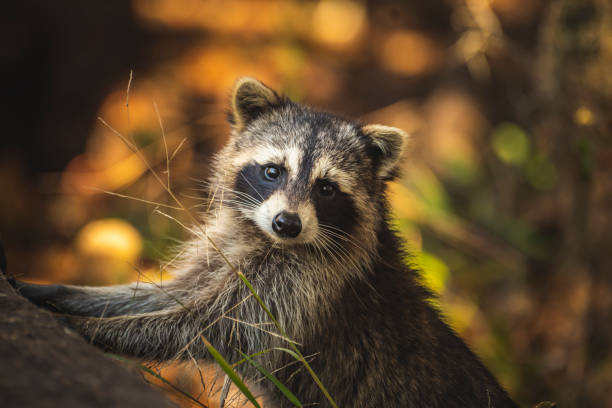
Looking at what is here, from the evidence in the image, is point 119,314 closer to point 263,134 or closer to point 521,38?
point 263,134

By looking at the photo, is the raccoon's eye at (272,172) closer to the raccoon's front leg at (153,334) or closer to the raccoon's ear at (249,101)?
the raccoon's ear at (249,101)

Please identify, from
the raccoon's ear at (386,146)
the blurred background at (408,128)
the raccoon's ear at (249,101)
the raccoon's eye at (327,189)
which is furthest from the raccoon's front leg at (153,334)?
the raccoon's ear at (386,146)

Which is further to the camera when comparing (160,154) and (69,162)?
(69,162)

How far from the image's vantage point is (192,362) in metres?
3.04

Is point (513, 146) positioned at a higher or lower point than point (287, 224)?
higher

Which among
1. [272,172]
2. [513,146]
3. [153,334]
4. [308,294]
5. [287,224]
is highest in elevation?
[513,146]

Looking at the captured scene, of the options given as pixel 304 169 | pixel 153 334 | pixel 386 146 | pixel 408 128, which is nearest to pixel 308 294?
pixel 304 169

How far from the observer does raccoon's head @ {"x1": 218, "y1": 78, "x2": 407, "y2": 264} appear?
3166 millimetres

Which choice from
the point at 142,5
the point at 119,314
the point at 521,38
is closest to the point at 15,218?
the point at 142,5

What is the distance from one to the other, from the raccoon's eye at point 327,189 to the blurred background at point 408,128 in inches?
40.4

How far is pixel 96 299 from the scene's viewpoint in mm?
3031

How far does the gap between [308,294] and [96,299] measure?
4.12 feet

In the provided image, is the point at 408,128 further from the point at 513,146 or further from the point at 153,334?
the point at 153,334

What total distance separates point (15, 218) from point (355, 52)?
6.39 m
